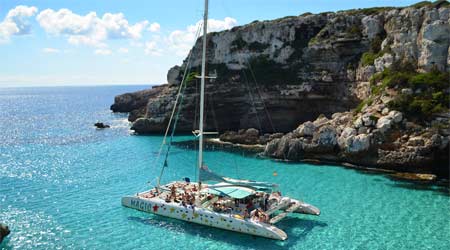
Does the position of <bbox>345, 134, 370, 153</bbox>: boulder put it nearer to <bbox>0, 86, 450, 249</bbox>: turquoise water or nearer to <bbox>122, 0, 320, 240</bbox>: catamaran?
<bbox>0, 86, 450, 249</bbox>: turquoise water

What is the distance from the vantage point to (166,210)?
27000mm

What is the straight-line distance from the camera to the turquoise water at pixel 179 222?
2311 centimetres

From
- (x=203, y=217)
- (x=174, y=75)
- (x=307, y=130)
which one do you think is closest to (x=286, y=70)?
(x=307, y=130)

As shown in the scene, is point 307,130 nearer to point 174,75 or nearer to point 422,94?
point 422,94

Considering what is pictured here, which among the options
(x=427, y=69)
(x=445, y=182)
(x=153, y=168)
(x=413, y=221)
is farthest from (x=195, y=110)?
(x=413, y=221)

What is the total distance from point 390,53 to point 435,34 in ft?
19.8

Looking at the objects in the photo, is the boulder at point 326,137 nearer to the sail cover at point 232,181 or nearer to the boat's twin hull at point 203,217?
the sail cover at point 232,181

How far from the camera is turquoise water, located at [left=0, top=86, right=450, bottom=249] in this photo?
2311 cm

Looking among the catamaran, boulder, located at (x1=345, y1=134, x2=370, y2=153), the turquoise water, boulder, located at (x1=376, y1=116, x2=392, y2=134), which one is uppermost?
boulder, located at (x1=376, y1=116, x2=392, y2=134)

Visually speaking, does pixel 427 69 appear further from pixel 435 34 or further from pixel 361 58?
pixel 361 58

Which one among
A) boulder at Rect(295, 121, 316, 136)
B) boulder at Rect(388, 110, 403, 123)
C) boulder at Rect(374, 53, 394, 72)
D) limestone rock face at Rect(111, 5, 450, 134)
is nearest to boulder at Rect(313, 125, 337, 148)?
boulder at Rect(295, 121, 316, 136)

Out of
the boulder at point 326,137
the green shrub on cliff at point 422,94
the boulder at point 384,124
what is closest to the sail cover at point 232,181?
the boulder at point 326,137

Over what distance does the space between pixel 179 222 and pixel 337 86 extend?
1567 inches

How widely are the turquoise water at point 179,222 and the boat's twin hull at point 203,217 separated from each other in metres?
0.40
